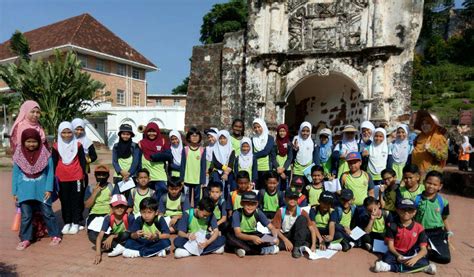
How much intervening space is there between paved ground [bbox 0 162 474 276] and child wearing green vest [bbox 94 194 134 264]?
12cm

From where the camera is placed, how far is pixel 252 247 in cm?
404

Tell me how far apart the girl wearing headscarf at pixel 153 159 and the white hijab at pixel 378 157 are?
9.93 feet

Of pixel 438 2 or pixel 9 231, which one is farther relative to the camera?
pixel 438 2

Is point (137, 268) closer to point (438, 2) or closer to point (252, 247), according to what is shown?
point (252, 247)

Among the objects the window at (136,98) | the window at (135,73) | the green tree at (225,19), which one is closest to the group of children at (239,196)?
the green tree at (225,19)

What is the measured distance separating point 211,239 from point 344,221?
169 cm

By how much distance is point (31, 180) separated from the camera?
4176mm

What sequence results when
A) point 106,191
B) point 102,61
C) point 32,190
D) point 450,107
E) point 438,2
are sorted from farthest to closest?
point 438,2
point 102,61
point 450,107
point 106,191
point 32,190

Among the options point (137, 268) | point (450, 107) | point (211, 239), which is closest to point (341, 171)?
point (211, 239)

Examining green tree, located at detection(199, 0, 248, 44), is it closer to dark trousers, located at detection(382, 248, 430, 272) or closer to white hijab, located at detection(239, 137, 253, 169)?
white hijab, located at detection(239, 137, 253, 169)

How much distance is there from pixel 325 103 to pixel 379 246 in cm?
840

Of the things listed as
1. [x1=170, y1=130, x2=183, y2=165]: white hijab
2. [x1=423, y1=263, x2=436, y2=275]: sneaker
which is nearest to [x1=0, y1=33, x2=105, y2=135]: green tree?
[x1=170, y1=130, x2=183, y2=165]: white hijab

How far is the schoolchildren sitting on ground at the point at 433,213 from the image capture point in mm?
3920

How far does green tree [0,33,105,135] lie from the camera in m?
13.4
